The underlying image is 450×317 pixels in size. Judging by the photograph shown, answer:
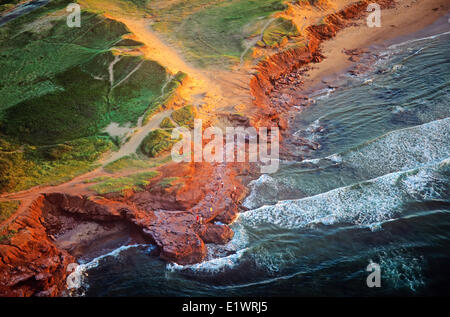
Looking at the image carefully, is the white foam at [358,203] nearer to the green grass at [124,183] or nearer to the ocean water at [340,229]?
the ocean water at [340,229]

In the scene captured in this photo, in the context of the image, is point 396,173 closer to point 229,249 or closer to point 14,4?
point 229,249

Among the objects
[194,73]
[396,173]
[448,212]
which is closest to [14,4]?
[194,73]

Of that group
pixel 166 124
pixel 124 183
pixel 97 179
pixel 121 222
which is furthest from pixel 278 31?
pixel 121 222

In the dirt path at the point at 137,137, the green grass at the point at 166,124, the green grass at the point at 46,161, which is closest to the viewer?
the green grass at the point at 46,161

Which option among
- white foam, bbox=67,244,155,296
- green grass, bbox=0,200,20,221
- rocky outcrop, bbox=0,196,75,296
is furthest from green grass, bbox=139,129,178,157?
green grass, bbox=0,200,20,221

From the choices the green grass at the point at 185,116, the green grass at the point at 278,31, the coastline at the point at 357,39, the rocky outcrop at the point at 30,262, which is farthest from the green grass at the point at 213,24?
the rocky outcrop at the point at 30,262

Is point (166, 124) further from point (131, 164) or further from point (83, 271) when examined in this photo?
point (83, 271)

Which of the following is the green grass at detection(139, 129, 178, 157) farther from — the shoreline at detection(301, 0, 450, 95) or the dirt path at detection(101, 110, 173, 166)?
the shoreline at detection(301, 0, 450, 95)
